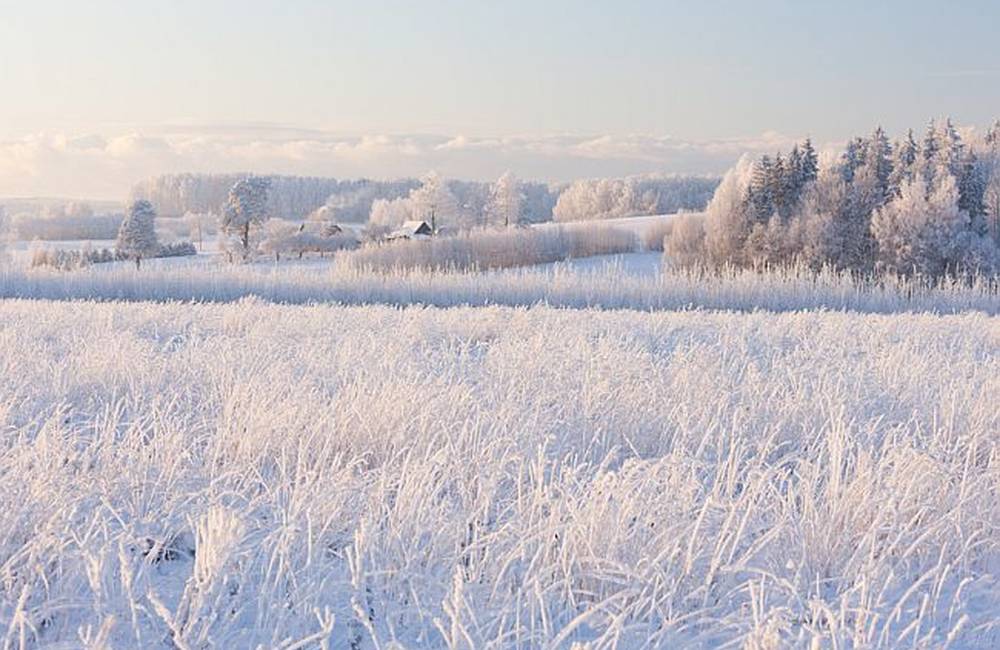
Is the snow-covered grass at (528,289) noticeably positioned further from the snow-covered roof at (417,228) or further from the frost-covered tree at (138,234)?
the snow-covered roof at (417,228)

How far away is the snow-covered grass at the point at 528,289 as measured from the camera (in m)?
18.7

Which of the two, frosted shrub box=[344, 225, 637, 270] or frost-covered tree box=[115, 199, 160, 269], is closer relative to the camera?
frosted shrub box=[344, 225, 637, 270]

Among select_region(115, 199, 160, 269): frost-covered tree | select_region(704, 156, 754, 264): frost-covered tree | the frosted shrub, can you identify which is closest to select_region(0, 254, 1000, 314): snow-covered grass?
the frosted shrub

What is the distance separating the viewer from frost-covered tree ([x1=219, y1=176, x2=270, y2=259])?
6303 cm

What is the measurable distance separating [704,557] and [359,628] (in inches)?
41.5

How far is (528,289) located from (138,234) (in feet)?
139

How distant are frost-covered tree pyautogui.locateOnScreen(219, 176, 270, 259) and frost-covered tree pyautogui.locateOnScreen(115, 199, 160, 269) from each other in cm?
694

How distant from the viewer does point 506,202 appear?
265 ft

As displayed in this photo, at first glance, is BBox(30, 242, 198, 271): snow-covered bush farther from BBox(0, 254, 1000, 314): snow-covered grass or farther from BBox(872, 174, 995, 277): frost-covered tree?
Result: BBox(872, 174, 995, 277): frost-covered tree

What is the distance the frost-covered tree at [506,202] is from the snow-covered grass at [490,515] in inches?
2938

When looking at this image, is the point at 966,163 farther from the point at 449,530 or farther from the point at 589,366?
the point at 449,530

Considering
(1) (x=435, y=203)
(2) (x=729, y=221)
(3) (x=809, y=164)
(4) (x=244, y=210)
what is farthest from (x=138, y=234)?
(3) (x=809, y=164)

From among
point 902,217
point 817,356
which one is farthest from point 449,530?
point 902,217

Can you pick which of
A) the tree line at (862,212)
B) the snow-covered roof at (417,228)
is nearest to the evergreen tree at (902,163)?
the tree line at (862,212)
